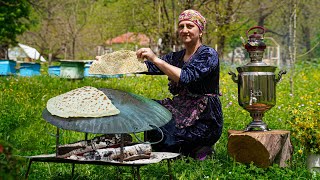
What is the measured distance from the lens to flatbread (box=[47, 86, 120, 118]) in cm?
335

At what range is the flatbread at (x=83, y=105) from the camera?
11.0 ft

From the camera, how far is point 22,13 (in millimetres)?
20188

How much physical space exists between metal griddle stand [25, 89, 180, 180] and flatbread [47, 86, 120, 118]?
0.11 ft

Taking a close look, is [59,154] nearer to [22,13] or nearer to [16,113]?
[16,113]

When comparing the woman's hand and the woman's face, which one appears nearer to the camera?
the woman's hand

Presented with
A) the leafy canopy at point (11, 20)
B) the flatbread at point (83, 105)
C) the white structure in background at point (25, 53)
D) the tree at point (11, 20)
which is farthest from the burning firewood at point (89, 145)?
the white structure in background at point (25, 53)

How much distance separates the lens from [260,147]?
13.5 ft

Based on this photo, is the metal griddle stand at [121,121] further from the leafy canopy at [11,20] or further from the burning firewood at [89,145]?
the leafy canopy at [11,20]

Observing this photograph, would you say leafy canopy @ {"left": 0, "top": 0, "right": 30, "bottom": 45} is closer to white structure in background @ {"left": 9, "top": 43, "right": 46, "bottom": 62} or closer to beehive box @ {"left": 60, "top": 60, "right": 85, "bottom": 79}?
beehive box @ {"left": 60, "top": 60, "right": 85, "bottom": 79}

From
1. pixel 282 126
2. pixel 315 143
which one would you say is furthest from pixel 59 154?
pixel 282 126

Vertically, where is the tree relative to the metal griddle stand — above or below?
above

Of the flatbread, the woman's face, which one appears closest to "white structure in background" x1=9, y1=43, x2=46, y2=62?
the woman's face

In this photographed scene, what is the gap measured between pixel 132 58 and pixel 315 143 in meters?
1.68

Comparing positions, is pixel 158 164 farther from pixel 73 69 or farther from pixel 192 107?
pixel 73 69
